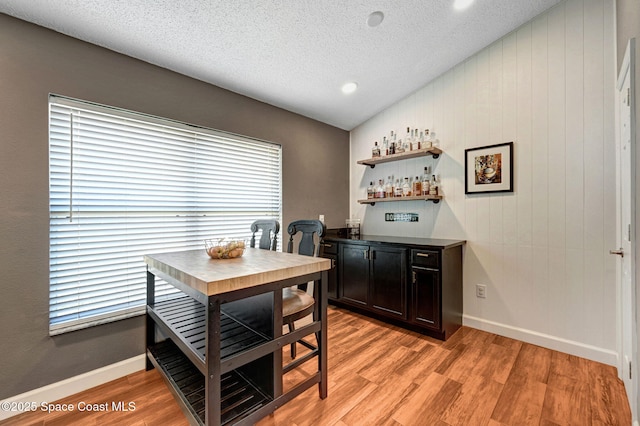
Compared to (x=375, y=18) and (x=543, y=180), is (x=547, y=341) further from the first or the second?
(x=375, y=18)

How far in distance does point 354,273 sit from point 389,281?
0.46m

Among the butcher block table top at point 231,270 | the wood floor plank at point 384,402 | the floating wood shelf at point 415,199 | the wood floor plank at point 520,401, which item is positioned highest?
the floating wood shelf at point 415,199

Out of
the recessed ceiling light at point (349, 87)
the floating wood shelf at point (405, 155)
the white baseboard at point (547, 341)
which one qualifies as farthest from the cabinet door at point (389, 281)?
the recessed ceiling light at point (349, 87)

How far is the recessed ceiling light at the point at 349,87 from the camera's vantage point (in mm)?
2974

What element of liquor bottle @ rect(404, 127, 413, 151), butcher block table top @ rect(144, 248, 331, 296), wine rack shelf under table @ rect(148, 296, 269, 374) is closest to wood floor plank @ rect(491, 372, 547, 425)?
butcher block table top @ rect(144, 248, 331, 296)

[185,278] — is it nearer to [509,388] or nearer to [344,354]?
[344,354]

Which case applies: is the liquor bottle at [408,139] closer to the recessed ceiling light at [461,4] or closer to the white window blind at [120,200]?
the recessed ceiling light at [461,4]

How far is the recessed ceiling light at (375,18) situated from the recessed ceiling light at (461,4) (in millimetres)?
581

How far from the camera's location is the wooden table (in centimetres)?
127

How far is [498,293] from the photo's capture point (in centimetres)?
272

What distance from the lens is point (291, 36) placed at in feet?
7.12

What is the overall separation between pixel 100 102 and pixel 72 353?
1.78m

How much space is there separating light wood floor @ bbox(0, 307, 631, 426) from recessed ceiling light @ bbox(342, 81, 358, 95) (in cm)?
265

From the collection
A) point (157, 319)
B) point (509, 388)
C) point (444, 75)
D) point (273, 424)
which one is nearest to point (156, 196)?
point (157, 319)
